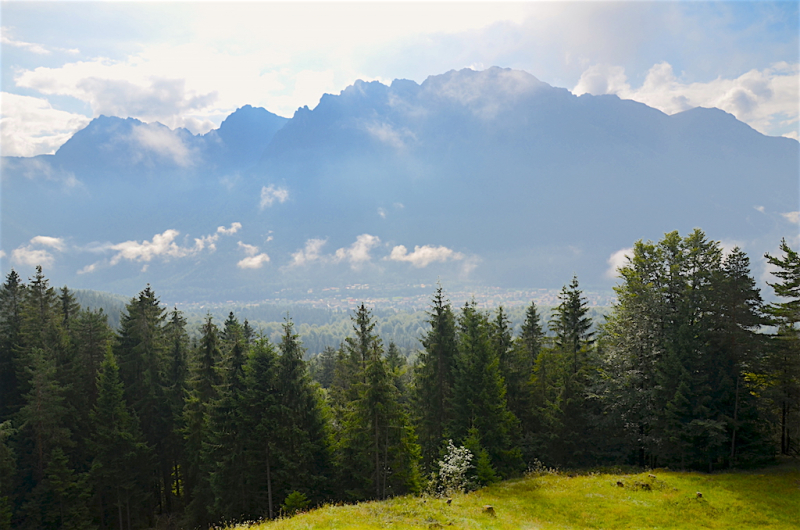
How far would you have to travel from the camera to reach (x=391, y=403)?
27594 mm

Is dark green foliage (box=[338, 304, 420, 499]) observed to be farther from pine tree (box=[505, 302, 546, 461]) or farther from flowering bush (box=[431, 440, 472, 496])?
pine tree (box=[505, 302, 546, 461])

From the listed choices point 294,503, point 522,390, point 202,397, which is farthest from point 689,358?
point 202,397

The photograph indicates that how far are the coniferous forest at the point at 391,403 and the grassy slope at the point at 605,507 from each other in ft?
10.8

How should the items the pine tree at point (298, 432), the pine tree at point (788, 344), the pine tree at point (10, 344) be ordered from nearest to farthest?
the pine tree at point (788, 344), the pine tree at point (298, 432), the pine tree at point (10, 344)

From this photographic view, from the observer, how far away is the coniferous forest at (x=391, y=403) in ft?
92.6

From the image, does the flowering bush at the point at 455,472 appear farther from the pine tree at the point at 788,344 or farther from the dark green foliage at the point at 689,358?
the pine tree at the point at 788,344

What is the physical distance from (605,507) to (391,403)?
1339 cm

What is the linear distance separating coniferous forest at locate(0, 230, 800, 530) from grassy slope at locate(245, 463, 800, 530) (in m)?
3.29

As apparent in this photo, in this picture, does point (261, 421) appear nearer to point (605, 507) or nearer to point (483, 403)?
point (483, 403)

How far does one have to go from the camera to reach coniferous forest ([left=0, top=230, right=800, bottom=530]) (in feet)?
92.6

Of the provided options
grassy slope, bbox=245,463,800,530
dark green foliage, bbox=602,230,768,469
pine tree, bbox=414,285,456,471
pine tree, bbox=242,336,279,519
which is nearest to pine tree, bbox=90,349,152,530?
pine tree, bbox=242,336,279,519

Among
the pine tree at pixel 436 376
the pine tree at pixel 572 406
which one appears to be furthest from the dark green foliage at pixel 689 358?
the pine tree at pixel 436 376

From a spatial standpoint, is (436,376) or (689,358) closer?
(689,358)

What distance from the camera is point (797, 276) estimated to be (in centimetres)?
2702
